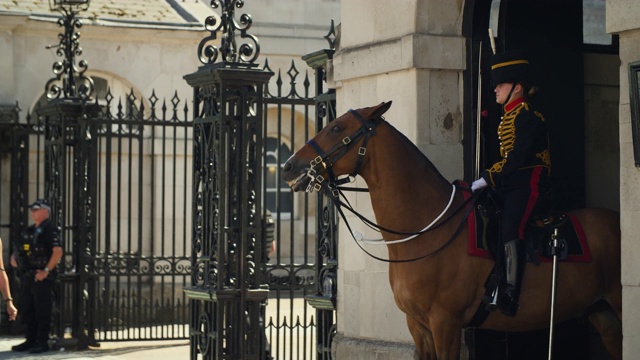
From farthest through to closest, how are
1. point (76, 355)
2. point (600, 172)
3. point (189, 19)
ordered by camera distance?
point (189, 19)
point (76, 355)
point (600, 172)

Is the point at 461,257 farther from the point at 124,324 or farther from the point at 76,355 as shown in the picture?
the point at 124,324

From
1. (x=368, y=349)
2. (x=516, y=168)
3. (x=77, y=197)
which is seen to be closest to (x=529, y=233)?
(x=516, y=168)

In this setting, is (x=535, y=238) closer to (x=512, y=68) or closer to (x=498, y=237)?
(x=498, y=237)

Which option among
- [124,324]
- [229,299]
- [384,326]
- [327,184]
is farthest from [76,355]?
[327,184]

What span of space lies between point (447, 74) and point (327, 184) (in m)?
1.65

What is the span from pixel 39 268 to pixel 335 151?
25.2 feet

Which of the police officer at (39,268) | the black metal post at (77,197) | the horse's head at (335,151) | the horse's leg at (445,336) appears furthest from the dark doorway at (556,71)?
the police officer at (39,268)

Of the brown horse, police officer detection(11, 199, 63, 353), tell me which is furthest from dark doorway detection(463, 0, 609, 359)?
police officer detection(11, 199, 63, 353)

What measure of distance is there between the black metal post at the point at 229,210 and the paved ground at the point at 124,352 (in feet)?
8.28

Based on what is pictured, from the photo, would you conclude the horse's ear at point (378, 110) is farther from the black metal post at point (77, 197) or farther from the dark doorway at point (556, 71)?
the black metal post at point (77, 197)

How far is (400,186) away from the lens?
8.71 m

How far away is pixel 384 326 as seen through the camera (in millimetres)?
10086

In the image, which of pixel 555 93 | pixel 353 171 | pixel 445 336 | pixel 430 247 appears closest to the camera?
pixel 445 336

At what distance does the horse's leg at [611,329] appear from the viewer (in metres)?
9.02
